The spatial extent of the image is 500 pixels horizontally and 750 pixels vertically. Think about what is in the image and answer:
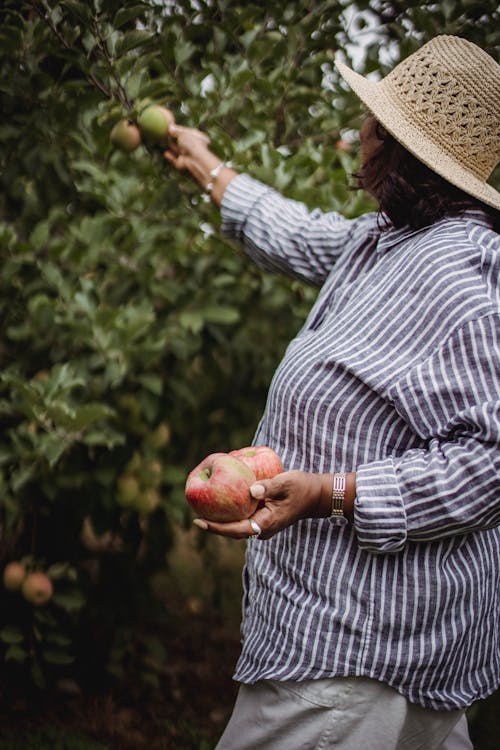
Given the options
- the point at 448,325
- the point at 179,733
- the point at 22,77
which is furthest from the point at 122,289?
the point at 179,733

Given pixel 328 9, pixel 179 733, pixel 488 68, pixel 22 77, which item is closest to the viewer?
pixel 488 68

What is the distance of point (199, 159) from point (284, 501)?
1.03 metres

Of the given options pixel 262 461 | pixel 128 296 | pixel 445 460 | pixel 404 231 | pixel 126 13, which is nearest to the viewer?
pixel 445 460

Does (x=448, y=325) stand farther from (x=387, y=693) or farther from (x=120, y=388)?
(x=120, y=388)

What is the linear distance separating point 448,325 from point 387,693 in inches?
24.8

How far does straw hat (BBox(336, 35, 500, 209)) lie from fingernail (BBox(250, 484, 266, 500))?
62 centimetres

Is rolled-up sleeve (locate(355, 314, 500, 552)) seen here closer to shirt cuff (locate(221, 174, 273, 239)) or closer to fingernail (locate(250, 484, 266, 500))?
fingernail (locate(250, 484, 266, 500))

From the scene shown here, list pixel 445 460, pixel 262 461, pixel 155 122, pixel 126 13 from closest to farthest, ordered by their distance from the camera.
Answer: pixel 445 460 < pixel 262 461 < pixel 126 13 < pixel 155 122

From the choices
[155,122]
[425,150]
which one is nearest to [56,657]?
[155,122]

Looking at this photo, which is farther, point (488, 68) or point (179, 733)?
point (179, 733)

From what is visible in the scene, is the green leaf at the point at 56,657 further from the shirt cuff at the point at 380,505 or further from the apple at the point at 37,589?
the shirt cuff at the point at 380,505

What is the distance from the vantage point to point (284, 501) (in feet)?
4.33

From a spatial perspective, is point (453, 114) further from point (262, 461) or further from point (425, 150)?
point (262, 461)

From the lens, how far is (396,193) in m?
1.50
